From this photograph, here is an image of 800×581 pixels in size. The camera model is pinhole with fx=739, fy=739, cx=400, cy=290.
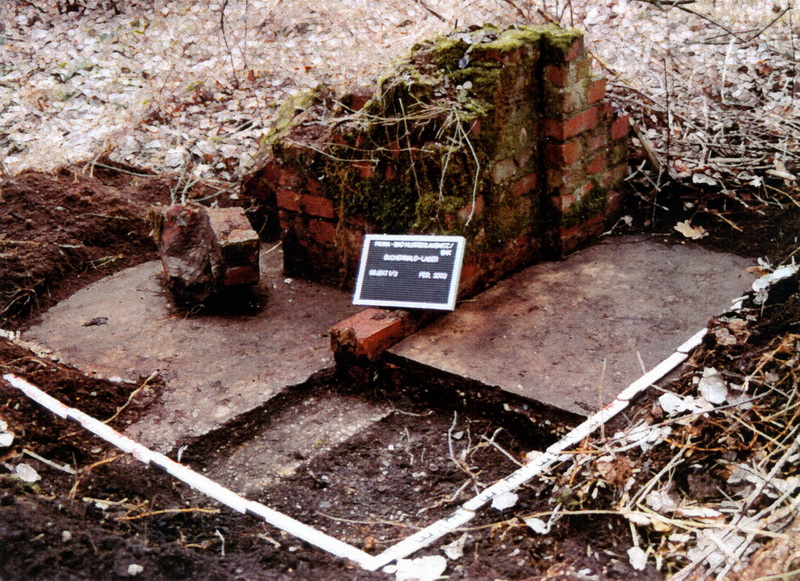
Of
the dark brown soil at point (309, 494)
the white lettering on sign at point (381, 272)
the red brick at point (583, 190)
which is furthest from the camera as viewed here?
the red brick at point (583, 190)

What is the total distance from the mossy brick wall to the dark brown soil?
0.71 m

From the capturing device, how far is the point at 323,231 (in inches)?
142

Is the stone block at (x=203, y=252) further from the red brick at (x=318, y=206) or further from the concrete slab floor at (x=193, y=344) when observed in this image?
the red brick at (x=318, y=206)

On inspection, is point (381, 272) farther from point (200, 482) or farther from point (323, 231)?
point (200, 482)

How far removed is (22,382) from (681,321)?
2.54 metres

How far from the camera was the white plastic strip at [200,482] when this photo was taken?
2.01 metres

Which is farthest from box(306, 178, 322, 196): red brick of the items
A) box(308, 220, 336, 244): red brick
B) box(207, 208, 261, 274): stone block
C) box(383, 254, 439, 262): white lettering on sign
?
box(383, 254, 439, 262): white lettering on sign

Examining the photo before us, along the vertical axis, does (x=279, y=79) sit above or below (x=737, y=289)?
above

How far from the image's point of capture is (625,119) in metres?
3.79

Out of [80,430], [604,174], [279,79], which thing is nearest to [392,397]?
[80,430]

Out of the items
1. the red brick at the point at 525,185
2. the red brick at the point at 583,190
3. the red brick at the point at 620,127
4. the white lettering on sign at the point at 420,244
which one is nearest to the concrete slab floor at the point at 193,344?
the white lettering on sign at the point at 420,244

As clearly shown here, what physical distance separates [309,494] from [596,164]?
2184 mm

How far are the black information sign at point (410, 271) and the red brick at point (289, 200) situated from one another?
1.95 ft

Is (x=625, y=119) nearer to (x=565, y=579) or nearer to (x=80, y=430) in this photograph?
(x=565, y=579)
